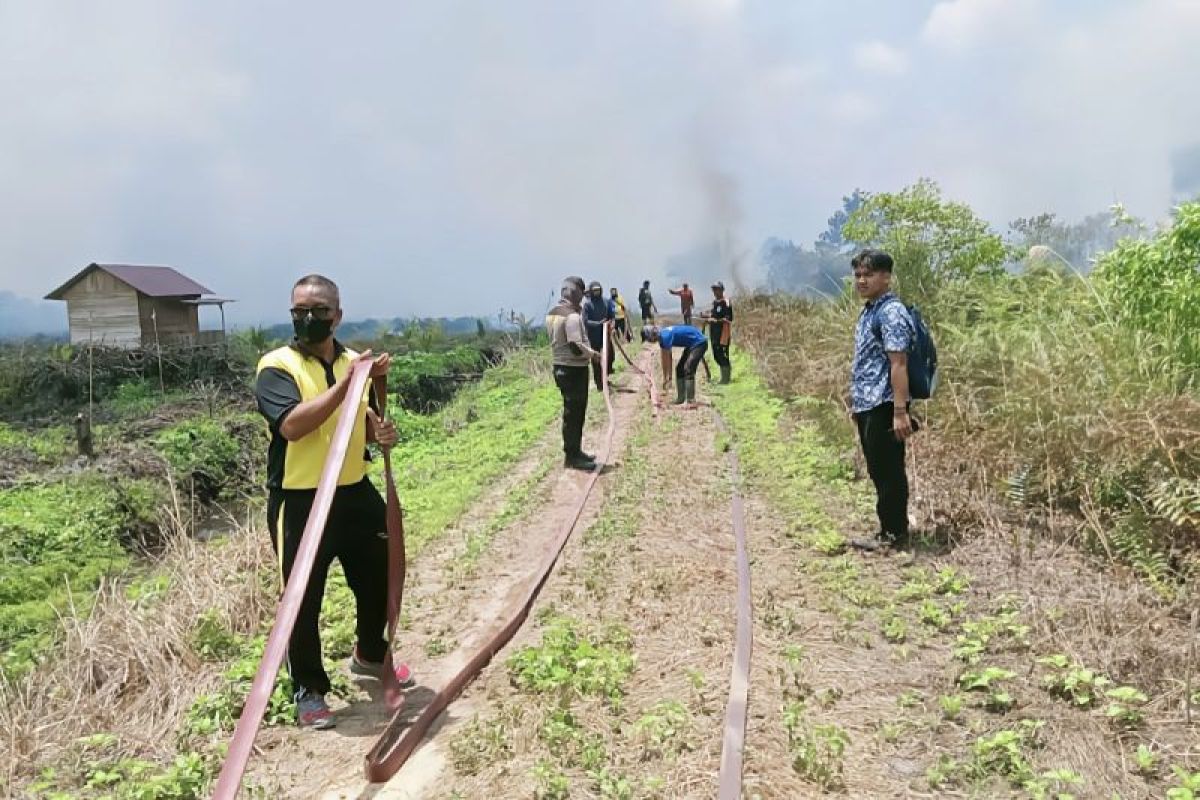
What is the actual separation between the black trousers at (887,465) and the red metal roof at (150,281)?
28424 millimetres

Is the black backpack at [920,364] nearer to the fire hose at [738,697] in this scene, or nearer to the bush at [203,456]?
the fire hose at [738,697]

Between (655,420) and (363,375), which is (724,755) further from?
(655,420)

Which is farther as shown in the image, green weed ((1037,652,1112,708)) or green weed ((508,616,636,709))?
green weed ((508,616,636,709))

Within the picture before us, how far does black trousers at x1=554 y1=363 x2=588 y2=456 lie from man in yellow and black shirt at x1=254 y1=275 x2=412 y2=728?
197 inches

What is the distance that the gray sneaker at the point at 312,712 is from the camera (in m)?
3.70

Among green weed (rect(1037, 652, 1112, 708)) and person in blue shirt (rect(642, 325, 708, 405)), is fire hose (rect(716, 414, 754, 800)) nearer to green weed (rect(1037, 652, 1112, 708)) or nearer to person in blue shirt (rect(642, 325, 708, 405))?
green weed (rect(1037, 652, 1112, 708))

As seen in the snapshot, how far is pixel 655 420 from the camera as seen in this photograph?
12.0 meters

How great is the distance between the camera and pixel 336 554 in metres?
3.79

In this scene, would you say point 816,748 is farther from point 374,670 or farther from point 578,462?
point 578,462

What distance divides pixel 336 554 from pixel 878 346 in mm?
3611

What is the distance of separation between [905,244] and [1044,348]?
5.30 metres

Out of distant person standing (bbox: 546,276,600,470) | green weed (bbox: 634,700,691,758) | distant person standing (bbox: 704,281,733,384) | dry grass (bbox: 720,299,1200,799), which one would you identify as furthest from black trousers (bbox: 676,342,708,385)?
green weed (bbox: 634,700,691,758)

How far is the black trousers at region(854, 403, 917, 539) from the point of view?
5520 mm

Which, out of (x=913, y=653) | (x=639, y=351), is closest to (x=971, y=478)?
(x=913, y=653)
